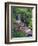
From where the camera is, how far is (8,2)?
4.43 ft

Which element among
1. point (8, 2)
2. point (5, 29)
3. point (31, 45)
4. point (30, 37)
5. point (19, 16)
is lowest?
point (31, 45)

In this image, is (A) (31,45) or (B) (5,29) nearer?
(B) (5,29)

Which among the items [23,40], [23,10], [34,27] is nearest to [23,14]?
[23,10]

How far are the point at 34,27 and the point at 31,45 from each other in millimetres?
226

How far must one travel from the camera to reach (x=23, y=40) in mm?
1398

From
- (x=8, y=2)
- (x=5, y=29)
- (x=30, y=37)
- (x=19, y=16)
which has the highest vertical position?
(x=8, y=2)

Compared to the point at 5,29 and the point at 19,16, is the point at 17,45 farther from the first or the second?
the point at 19,16

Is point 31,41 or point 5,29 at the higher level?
point 5,29

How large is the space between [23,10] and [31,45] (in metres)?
0.44

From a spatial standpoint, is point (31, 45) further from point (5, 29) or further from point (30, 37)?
point (5, 29)
